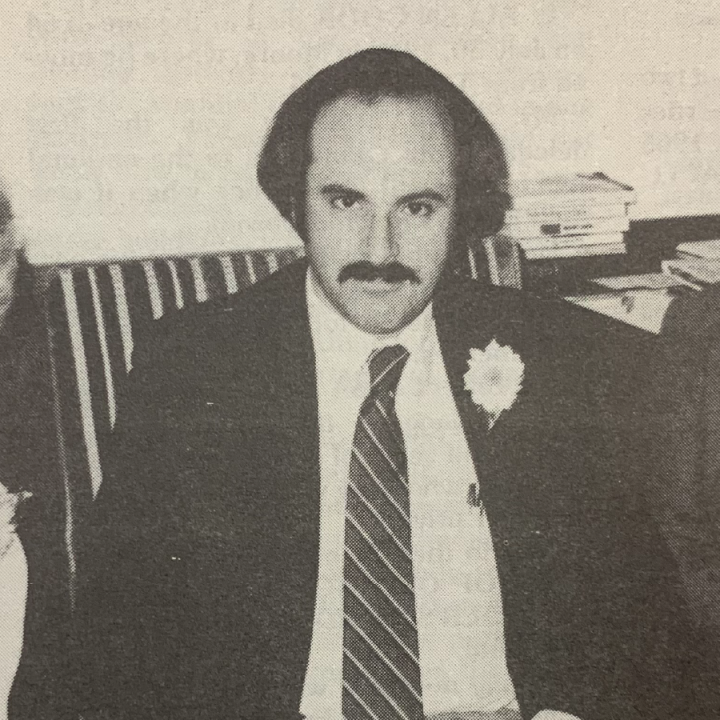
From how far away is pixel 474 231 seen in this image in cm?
113

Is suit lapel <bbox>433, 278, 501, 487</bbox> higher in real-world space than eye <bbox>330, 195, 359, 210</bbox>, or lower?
lower

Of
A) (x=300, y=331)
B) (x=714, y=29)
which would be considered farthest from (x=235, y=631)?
(x=714, y=29)

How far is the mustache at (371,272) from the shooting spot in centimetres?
108

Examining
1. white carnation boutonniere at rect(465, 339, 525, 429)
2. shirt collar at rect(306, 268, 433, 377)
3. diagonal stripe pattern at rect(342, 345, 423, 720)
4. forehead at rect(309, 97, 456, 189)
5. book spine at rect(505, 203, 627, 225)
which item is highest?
forehead at rect(309, 97, 456, 189)

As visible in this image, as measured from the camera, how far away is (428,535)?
3.64 ft

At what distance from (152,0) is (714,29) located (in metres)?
0.76

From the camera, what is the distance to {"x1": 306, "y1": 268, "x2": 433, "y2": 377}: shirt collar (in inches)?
43.8

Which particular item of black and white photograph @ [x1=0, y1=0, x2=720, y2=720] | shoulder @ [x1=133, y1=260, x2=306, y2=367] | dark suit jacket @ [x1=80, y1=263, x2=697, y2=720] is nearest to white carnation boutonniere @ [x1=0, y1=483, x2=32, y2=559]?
black and white photograph @ [x1=0, y1=0, x2=720, y2=720]

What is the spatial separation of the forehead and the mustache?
10 centimetres

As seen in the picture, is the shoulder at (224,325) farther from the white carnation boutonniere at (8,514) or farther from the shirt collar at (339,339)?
the white carnation boutonniere at (8,514)

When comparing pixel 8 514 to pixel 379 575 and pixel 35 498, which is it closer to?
pixel 35 498

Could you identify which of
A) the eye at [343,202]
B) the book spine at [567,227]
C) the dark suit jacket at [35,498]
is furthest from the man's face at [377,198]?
the dark suit jacket at [35,498]

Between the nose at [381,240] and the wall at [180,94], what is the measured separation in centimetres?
12

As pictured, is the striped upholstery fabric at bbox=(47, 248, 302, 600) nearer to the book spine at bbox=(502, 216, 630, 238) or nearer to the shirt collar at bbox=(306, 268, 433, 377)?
the shirt collar at bbox=(306, 268, 433, 377)
